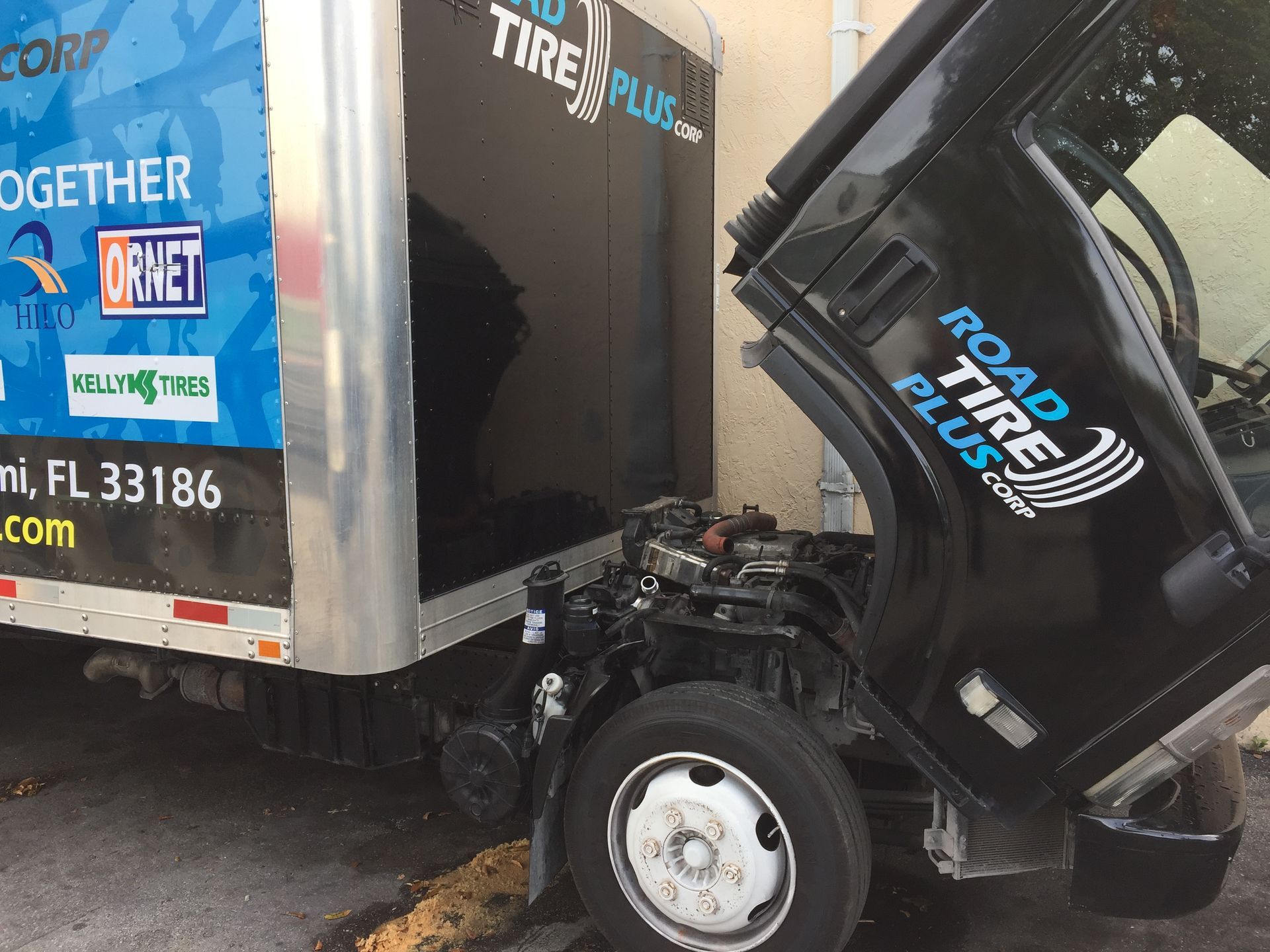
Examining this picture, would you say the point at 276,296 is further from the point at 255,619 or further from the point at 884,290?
the point at 884,290

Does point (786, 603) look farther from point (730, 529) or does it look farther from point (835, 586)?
point (730, 529)

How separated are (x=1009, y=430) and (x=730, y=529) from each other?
4.85ft

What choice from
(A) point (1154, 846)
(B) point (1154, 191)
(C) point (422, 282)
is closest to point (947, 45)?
(B) point (1154, 191)

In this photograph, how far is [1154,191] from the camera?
2215 mm

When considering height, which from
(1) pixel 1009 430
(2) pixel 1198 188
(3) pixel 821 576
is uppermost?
(2) pixel 1198 188

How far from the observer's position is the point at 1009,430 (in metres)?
2.27

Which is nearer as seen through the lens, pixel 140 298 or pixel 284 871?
pixel 140 298

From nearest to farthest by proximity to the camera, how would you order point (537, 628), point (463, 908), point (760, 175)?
point (537, 628), point (463, 908), point (760, 175)

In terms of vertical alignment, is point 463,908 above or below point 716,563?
below

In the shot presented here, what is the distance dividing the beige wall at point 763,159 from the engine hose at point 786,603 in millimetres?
2176

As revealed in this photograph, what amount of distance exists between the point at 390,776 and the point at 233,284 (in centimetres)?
256

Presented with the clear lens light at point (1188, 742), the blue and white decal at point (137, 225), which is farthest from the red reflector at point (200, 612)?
the clear lens light at point (1188, 742)

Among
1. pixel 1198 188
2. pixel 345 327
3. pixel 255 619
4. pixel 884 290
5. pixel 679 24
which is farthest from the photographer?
pixel 679 24

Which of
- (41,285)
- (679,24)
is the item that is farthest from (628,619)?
(679,24)
